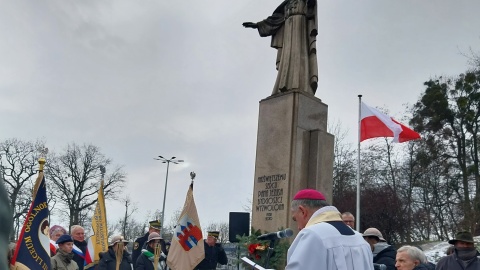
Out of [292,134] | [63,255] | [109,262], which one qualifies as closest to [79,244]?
[109,262]

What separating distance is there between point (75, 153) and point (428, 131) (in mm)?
29216

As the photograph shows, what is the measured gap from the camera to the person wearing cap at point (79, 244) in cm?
→ 934

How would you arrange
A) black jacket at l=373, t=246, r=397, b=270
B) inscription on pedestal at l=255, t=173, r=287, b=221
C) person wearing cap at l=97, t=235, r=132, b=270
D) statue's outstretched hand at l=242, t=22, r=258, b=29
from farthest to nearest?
statue's outstretched hand at l=242, t=22, r=258, b=29 < inscription on pedestal at l=255, t=173, r=287, b=221 < person wearing cap at l=97, t=235, r=132, b=270 < black jacket at l=373, t=246, r=397, b=270

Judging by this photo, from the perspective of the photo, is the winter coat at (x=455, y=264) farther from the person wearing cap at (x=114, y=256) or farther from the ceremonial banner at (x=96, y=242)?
the ceremonial banner at (x=96, y=242)

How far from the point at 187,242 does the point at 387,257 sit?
4.46 metres

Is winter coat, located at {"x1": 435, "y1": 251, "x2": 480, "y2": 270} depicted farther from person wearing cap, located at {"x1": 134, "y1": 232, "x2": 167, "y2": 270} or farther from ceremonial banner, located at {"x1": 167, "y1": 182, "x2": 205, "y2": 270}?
person wearing cap, located at {"x1": 134, "y1": 232, "x2": 167, "y2": 270}

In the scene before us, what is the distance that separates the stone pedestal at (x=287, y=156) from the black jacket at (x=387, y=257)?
3.70 meters

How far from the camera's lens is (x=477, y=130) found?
31.9 m

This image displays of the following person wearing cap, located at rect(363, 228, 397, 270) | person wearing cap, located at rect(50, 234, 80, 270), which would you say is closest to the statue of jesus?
person wearing cap, located at rect(363, 228, 397, 270)

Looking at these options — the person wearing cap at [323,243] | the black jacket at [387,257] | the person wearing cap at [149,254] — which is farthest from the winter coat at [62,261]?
the person wearing cap at [323,243]

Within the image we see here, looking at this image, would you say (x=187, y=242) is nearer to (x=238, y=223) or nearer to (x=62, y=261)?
(x=238, y=223)

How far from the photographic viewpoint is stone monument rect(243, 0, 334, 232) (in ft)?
34.8

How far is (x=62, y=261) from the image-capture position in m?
7.24

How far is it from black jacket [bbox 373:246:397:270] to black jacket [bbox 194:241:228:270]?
515cm
